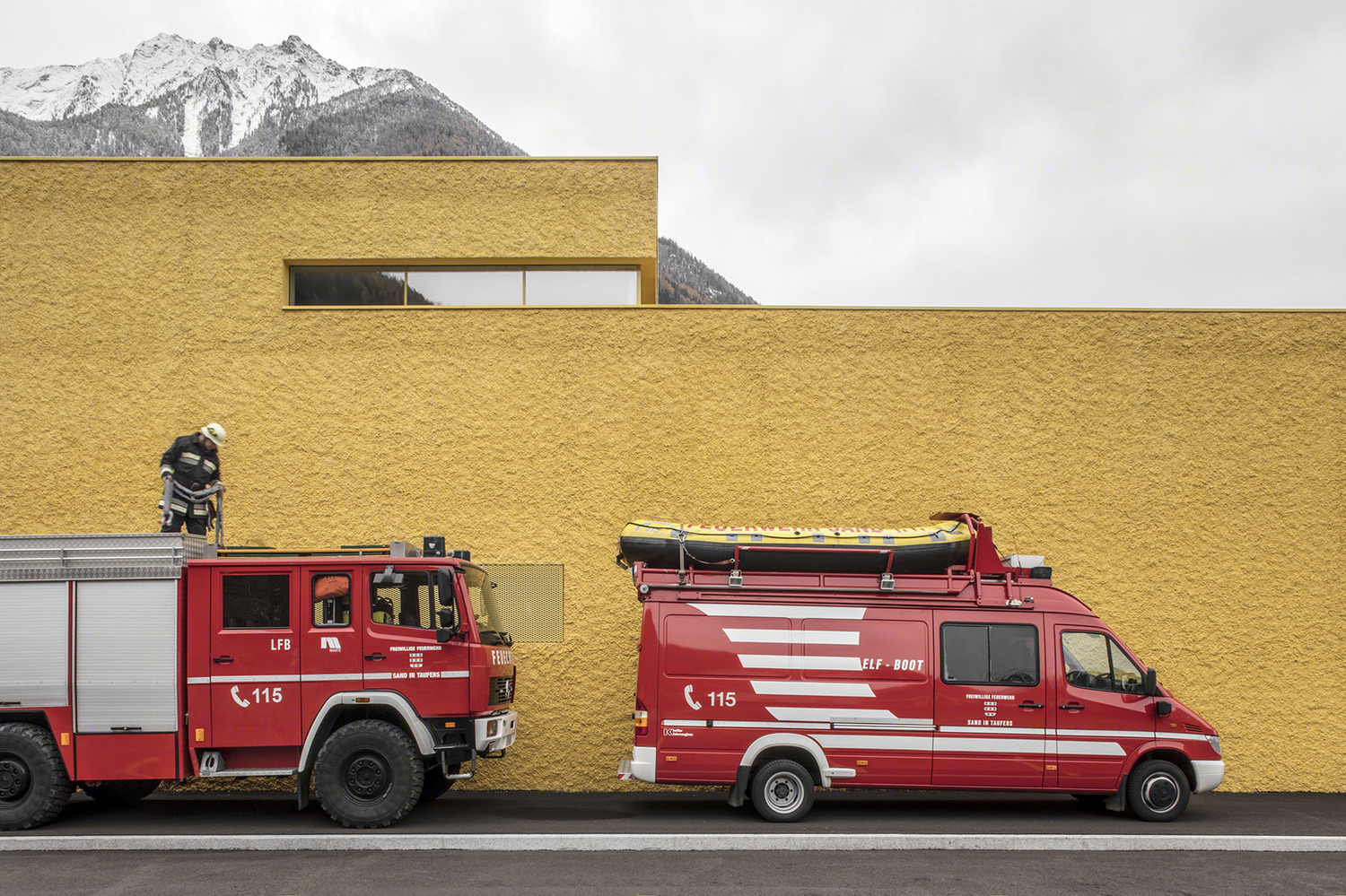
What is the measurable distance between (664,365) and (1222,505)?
7.16 metres

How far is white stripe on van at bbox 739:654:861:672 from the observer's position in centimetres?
996

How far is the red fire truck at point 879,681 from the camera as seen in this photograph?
988 cm

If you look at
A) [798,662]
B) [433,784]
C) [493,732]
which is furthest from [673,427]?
[433,784]

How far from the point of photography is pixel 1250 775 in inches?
487

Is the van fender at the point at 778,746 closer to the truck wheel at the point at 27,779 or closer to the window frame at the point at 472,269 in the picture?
the window frame at the point at 472,269

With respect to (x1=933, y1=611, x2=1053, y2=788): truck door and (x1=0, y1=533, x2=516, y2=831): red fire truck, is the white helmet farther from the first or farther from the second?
(x1=933, y1=611, x2=1053, y2=788): truck door

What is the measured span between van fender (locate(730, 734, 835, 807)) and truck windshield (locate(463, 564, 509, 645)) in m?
2.78

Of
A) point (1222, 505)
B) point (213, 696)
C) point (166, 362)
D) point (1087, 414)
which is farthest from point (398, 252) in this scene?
point (1222, 505)

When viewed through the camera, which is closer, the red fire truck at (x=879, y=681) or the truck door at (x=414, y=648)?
the truck door at (x=414, y=648)

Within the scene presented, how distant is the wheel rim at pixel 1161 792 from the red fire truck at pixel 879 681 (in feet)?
0.05

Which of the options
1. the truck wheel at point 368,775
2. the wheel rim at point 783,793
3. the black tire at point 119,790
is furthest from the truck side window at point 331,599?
the wheel rim at point 783,793

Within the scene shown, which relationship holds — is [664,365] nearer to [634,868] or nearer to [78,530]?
[634,868]

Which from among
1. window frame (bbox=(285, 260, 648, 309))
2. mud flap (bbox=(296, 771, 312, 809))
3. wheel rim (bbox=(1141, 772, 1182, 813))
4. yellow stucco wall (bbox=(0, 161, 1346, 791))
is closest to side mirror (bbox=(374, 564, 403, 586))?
mud flap (bbox=(296, 771, 312, 809))

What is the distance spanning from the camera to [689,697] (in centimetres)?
988
